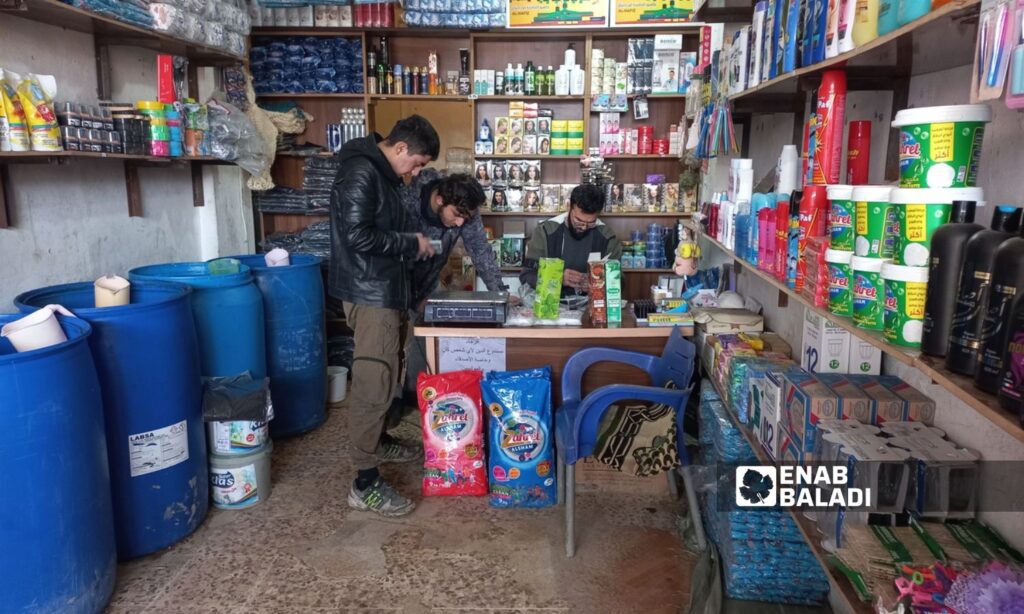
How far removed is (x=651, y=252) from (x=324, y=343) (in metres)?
2.52

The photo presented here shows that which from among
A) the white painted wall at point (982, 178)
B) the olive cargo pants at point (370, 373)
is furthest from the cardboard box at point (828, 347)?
the olive cargo pants at point (370, 373)

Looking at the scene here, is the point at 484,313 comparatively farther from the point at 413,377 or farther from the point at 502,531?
the point at 413,377

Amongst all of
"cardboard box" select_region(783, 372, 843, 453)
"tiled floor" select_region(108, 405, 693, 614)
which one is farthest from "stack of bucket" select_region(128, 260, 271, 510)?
"cardboard box" select_region(783, 372, 843, 453)

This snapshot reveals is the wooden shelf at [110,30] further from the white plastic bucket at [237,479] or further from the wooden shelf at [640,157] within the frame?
the wooden shelf at [640,157]

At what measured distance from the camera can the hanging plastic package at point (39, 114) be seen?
96.7 inches

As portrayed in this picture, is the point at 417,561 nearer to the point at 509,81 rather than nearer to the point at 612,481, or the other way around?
the point at 612,481

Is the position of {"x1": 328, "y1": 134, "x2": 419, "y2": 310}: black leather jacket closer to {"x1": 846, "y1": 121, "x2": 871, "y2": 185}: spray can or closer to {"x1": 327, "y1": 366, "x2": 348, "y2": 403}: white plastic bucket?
{"x1": 327, "y1": 366, "x2": 348, "y2": 403}: white plastic bucket

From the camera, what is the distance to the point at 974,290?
1040 millimetres

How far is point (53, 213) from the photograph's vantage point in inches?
115

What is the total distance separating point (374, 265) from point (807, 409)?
196cm

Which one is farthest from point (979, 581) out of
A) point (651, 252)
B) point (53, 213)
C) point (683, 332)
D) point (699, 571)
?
point (651, 252)

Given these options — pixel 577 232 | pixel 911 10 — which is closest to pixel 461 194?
pixel 577 232

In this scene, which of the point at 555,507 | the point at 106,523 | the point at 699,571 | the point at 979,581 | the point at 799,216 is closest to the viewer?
the point at 979,581

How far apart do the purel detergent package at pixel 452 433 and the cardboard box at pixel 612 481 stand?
1.62 feet
